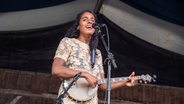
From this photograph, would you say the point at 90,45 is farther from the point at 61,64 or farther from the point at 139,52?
the point at 139,52

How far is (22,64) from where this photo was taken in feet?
12.8

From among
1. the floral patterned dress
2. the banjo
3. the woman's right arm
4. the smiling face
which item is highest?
the smiling face

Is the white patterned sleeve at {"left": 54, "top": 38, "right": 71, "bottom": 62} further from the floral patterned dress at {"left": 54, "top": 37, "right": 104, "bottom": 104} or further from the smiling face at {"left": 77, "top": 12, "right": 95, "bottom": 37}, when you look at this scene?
the smiling face at {"left": 77, "top": 12, "right": 95, "bottom": 37}

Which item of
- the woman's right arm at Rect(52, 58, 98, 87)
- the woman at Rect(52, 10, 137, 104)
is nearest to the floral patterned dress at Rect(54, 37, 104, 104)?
the woman at Rect(52, 10, 137, 104)

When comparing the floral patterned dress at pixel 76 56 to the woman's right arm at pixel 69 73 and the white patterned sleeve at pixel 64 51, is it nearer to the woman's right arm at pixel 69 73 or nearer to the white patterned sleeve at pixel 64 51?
the white patterned sleeve at pixel 64 51

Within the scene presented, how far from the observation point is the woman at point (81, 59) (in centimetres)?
190

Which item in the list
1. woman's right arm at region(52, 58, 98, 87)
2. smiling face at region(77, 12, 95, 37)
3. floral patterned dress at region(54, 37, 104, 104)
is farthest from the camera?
smiling face at region(77, 12, 95, 37)

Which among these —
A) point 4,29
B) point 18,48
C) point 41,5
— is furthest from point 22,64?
point 41,5

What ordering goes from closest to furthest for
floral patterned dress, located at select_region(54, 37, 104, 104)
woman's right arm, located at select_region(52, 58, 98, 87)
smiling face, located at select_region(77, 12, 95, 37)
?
woman's right arm, located at select_region(52, 58, 98, 87) < floral patterned dress, located at select_region(54, 37, 104, 104) < smiling face, located at select_region(77, 12, 95, 37)

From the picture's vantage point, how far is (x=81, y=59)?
2074mm

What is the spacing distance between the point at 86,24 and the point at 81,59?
302mm

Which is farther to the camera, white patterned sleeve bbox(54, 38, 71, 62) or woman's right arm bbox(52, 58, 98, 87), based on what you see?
white patterned sleeve bbox(54, 38, 71, 62)

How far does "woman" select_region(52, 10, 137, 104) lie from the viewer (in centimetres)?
190

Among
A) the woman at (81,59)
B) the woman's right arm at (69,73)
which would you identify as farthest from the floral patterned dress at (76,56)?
the woman's right arm at (69,73)
